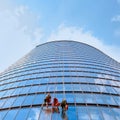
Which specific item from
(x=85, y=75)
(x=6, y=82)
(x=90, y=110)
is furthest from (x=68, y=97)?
(x=6, y=82)

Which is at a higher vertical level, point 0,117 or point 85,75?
point 85,75

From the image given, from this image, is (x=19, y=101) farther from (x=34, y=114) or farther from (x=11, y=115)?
(x=34, y=114)

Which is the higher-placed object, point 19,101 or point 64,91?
point 64,91

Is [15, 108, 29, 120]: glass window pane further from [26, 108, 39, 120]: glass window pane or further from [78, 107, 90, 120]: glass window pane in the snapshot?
[78, 107, 90, 120]: glass window pane

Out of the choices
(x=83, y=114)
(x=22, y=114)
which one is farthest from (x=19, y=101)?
(x=83, y=114)

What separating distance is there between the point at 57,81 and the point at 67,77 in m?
1.95

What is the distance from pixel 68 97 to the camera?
862 inches

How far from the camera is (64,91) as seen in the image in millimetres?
23516

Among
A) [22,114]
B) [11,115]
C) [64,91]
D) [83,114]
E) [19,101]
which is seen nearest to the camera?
[83,114]

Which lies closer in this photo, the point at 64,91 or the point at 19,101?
the point at 19,101

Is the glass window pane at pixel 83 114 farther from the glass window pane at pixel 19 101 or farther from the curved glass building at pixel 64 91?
the glass window pane at pixel 19 101

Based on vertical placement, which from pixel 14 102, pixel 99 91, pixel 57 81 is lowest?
pixel 14 102

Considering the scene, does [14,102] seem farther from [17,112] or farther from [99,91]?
[99,91]

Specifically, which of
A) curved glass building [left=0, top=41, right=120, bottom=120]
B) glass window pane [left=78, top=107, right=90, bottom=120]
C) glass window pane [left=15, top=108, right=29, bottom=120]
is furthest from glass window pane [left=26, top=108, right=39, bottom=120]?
glass window pane [left=78, top=107, right=90, bottom=120]
